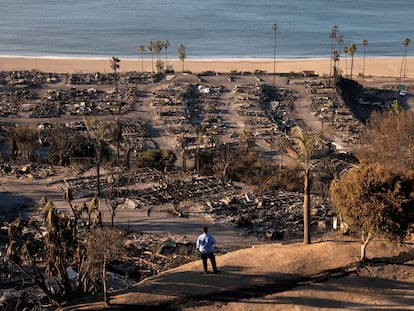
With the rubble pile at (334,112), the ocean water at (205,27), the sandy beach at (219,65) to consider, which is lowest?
the rubble pile at (334,112)

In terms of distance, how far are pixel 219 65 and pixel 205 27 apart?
124 ft

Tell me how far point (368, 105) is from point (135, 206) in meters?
37.9

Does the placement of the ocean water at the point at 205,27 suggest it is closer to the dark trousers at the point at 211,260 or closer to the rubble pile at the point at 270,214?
the rubble pile at the point at 270,214

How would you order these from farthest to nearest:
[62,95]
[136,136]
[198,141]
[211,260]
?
[62,95]
[136,136]
[198,141]
[211,260]

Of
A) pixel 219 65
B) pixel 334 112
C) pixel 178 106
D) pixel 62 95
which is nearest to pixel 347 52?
pixel 219 65

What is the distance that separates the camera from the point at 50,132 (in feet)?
149

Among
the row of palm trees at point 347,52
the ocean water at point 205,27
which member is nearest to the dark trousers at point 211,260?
the row of palm trees at point 347,52

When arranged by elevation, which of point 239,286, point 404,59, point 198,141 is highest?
point 404,59

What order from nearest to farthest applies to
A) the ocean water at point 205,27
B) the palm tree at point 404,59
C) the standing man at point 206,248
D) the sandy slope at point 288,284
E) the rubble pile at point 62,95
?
the sandy slope at point 288,284
the standing man at point 206,248
the rubble pile at point 62,95
the palm tree at point 404,59
the ocean water at point 205,27

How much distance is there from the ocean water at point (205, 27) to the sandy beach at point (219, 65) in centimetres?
504

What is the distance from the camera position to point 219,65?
3135 inches

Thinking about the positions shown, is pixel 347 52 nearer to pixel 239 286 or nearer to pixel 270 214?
Answer: pixel 270 214

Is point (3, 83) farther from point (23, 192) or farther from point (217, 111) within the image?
point (23, 192)

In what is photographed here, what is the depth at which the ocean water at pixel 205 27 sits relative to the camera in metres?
92.6
